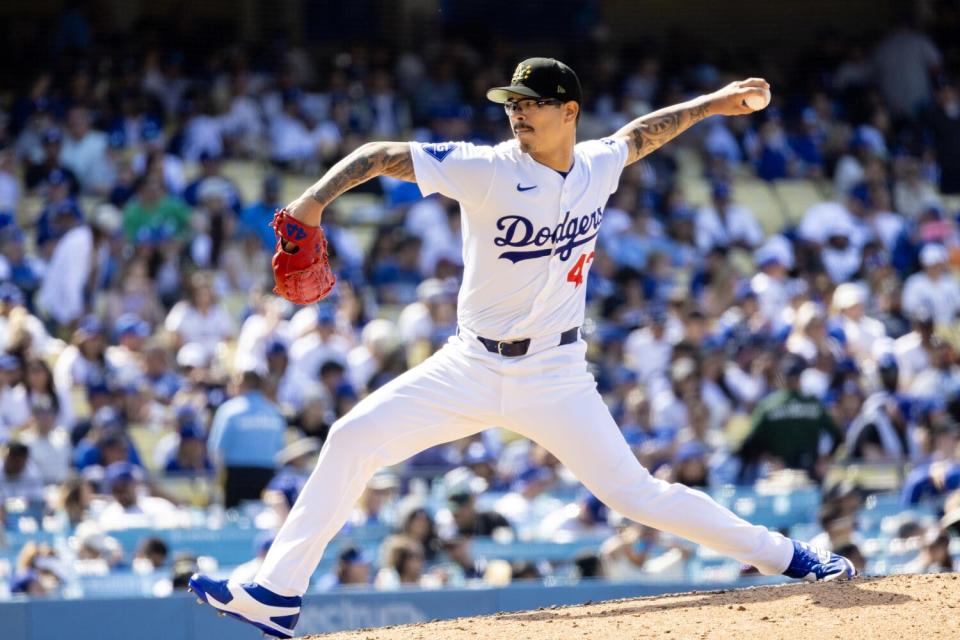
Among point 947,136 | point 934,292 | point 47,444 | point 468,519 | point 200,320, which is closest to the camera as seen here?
point 468,519

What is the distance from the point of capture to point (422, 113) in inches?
594

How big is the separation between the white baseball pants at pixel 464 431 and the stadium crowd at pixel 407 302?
2.97 metres

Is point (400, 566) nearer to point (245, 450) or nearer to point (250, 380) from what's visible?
point (245, 450)

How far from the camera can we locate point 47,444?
9.59 m

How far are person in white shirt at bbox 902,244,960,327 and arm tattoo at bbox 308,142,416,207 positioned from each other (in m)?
8.85

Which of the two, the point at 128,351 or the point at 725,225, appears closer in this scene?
the point at 128,351

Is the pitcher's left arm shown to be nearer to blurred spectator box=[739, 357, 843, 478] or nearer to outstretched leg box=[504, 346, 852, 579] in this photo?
outstretched leg box=[504, 346, 852, 579]

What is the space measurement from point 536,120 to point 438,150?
0.34 metres

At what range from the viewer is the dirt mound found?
198 inches

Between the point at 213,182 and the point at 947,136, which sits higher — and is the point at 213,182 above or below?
below

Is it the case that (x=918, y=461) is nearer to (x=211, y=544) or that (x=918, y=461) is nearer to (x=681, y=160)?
(x=211, y=544)

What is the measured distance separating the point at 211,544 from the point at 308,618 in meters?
1.29

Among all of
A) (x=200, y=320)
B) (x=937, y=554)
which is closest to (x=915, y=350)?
(x=937, y=554)

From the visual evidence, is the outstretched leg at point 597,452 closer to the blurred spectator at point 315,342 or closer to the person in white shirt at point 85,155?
the blurred spectator at point 315,342
